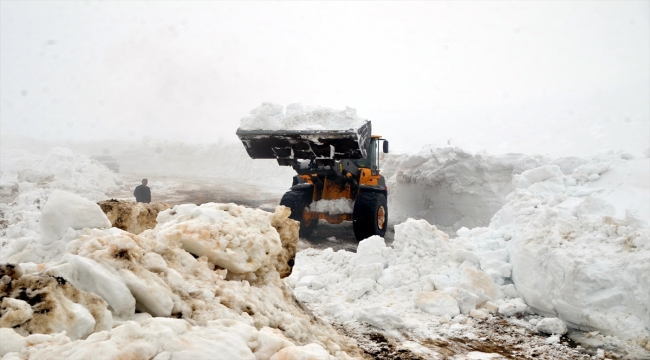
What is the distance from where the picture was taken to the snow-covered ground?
6.46 ft

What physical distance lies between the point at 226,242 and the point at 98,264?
0.88 metres

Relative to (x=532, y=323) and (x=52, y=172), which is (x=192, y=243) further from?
(x=52, y=172)

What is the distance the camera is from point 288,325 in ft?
9.27

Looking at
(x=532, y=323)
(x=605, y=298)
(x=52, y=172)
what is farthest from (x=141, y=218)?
(x=52, y=172)

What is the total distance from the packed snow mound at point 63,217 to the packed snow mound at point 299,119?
5.42m

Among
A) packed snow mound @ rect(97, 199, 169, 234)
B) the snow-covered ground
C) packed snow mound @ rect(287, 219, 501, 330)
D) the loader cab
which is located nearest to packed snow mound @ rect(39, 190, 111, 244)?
the snow-covered ground

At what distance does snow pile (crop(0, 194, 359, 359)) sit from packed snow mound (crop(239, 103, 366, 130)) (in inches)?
184

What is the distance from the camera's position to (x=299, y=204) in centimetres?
892

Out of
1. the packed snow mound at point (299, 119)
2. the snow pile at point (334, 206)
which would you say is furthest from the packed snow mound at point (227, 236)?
the snow pile at point (334, 206)

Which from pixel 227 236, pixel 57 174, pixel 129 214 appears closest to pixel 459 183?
pixel 129 214

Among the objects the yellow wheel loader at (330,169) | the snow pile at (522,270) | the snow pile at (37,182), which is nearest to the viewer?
the snow pile at (522,270)

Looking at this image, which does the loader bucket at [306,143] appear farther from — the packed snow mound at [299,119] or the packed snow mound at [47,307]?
the packed snow mound at [47,307]

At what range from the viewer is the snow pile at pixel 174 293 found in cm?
179

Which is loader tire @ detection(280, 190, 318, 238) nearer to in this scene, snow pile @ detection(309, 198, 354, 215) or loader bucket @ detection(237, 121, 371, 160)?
snow pile @ detection(309, 198, 354, 215)
